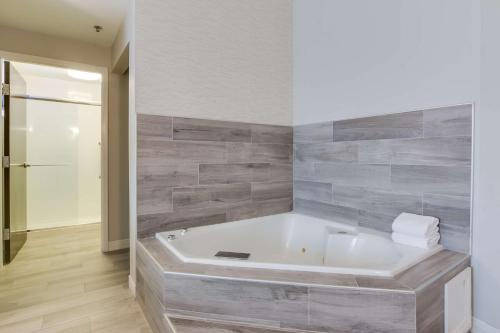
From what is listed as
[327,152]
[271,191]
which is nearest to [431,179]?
[327,152]

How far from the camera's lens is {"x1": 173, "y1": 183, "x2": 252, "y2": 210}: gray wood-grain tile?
2.16 meters

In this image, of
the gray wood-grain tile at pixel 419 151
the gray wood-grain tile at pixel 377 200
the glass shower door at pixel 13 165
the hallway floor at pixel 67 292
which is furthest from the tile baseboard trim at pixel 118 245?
the gray wood-grain tile at pixel 419 151

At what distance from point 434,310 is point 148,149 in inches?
77.9

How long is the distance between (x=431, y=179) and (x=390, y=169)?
0.89ft

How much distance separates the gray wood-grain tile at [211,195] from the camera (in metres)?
2.16

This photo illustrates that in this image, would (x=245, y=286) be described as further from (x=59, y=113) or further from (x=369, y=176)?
(x=59, y=113)

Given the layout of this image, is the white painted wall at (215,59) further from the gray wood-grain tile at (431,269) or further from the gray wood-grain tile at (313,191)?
the gray wood-grain tile at (431,269)

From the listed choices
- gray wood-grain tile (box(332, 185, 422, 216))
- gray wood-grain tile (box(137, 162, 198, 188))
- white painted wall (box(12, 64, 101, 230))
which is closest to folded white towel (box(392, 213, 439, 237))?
gray wood-grain tile (box(332, 185, 422, 216))

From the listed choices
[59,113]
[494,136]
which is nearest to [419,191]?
[494,136]

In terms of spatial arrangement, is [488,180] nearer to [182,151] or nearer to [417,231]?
[417,231]

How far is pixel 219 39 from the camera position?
7.59 ft

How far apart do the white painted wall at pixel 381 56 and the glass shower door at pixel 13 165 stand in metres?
2.90

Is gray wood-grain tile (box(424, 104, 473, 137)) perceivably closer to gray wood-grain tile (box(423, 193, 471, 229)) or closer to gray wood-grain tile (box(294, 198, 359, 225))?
gray wood-grain tile (box(423, 193, 471, 229))

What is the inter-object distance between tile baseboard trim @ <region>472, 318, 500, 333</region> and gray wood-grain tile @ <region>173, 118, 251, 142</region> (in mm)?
1995
